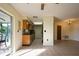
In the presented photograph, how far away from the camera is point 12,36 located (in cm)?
703

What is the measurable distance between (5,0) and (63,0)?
1.06 m

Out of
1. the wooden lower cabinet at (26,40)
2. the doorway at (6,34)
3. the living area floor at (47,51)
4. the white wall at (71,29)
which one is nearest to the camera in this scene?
the living area floor at (47,51)

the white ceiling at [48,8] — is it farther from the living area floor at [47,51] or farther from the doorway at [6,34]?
the living area floor at [47,51]

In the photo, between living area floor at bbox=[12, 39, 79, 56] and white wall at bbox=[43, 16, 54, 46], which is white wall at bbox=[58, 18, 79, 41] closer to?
white wall at bbox=[43, 16, 54, 46]

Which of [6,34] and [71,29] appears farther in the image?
[71,29]

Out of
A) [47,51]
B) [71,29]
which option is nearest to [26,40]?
[47,51]

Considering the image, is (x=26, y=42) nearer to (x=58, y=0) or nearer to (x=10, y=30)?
(x=10, y=30)

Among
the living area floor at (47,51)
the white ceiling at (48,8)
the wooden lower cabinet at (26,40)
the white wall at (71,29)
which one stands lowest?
the living area floor at (47,51)

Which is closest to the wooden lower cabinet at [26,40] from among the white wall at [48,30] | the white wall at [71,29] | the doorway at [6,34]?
the white wall at [48,30]

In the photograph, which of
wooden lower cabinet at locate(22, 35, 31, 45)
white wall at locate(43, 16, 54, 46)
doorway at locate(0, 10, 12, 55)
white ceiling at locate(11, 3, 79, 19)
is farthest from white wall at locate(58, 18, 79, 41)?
doorway at locate(0, 10, 12, 55)

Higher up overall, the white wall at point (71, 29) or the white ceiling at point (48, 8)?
the white ceiling at point (48, 8)

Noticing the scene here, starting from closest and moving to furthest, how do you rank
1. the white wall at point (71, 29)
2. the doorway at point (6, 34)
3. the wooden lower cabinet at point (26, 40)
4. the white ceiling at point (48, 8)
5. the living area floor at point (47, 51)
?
the living area floor at point (47, 51)
the doorway at point (6, 34)
the white ceiling at point (48, 8)
the wooden lower cabinet at point (26, 40)
the white wall at point (71, 29)

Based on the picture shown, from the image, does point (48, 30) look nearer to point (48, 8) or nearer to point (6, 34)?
point (48, 8)

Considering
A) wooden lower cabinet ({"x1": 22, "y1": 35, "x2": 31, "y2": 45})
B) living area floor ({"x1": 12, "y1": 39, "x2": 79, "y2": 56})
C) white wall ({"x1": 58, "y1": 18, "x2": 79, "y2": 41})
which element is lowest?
living area floor ({"x1": 12, "y1": 39, "x2": 79, "y2": 56})
